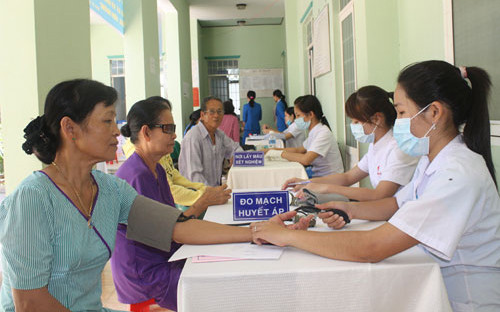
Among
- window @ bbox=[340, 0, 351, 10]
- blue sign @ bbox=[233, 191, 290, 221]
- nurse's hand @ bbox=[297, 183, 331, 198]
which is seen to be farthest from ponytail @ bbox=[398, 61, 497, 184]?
window @ bbox=[340, 0, 351, 10]

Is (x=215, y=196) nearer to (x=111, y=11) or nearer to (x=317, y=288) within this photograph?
(x=317, y=288)

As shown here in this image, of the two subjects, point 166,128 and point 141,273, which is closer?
point 141,273

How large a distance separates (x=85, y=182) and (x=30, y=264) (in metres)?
0.29

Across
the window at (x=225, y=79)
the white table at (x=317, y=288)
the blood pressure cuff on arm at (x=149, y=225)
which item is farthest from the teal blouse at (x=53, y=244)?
the window at (x=225, y=79)

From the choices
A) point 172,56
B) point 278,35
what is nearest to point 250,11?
point 278,35

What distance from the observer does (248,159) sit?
3.28 metres

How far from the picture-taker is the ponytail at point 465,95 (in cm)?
118

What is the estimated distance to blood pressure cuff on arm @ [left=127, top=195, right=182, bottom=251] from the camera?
1.34 m

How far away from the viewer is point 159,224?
1.35 meters

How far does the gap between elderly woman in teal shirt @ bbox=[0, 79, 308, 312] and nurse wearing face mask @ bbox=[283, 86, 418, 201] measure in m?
0.91

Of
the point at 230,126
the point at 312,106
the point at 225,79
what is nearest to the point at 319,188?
the point at 312,106

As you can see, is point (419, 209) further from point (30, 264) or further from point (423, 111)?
point (30, 264)

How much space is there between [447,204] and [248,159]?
231cm

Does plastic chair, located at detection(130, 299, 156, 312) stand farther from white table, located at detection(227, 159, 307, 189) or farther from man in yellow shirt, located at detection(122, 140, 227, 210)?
white table, located at detection(227, 159, 307, 189)
